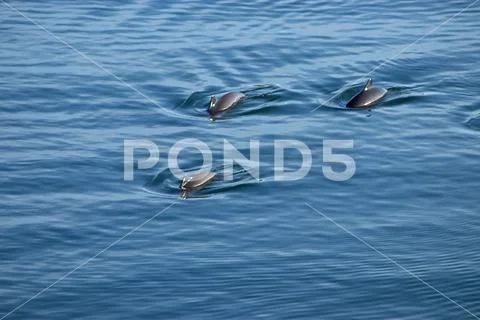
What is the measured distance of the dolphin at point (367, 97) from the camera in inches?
854

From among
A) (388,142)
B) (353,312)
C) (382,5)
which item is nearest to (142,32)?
(382,5)

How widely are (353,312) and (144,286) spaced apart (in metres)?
2.89

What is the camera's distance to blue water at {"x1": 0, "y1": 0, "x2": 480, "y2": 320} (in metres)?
15.5

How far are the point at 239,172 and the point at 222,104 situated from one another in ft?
8.84

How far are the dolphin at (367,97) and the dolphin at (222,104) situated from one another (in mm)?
2192

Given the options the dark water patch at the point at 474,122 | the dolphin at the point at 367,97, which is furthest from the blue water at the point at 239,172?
the dolphin at the point at 367,97

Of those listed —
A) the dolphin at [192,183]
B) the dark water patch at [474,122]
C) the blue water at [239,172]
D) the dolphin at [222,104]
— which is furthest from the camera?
the dolphin at [222,104]

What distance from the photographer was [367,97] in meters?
21.8

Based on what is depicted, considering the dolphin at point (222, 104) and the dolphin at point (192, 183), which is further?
the dolphin at point (222, 104)

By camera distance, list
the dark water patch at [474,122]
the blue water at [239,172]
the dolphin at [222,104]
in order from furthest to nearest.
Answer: the dolphin at [222,104] → the dark water patch at [474,122] → the blue water at [239,172]

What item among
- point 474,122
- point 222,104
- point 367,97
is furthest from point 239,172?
point 474,122

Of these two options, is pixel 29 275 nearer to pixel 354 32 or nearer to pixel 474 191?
pixel 474 191

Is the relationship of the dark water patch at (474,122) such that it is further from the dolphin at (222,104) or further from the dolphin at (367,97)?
the dolphin at (222,104)

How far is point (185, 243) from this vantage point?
55.3 ft
